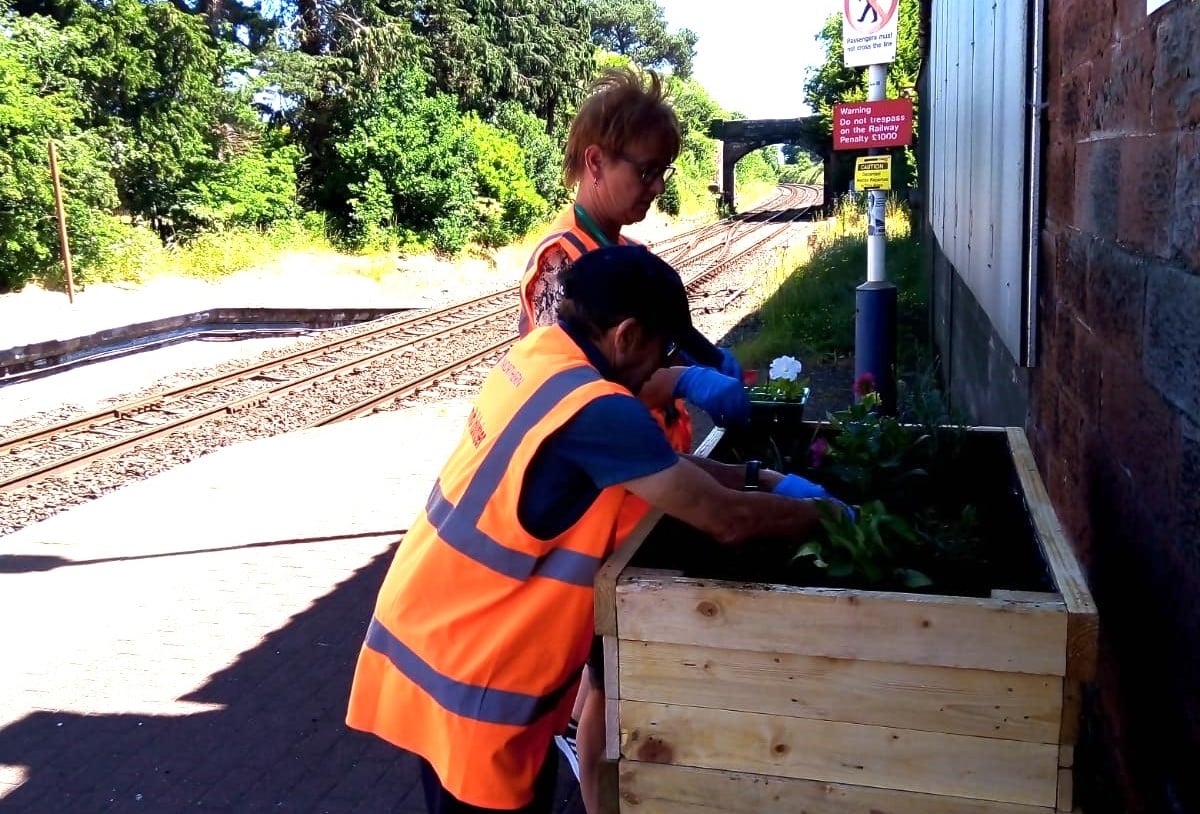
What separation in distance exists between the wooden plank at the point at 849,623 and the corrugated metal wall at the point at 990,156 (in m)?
2.30

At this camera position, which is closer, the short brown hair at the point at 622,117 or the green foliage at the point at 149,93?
the short brown hair at the point at 622,117

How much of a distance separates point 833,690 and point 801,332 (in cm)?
1178

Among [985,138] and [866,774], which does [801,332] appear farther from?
[866,774]

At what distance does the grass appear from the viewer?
1257 cm

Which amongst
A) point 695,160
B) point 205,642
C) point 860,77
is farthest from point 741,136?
point 205,642

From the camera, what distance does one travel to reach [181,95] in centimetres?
2861

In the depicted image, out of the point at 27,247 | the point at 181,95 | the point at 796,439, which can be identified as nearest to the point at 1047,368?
the point at 796,439

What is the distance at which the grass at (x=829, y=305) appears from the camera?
12.6 metres

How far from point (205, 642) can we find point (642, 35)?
74.2 m

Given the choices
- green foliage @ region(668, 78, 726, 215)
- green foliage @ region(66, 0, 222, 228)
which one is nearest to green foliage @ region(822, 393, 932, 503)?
green foliage @ region(66, 0, 222, 228)

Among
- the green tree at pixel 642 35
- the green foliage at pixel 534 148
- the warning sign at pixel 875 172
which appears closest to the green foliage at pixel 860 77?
the warning sign at pixel 875 172

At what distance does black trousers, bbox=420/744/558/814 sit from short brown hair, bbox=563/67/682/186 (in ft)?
5.23

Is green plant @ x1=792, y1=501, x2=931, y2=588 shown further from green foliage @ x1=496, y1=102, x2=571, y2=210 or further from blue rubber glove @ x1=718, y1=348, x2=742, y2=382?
green foliage @ x1=496, y1=102, x2=571, y2=210

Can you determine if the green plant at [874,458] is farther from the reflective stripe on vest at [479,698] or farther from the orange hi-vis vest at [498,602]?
the reflective stripe on vest at [479,698]
